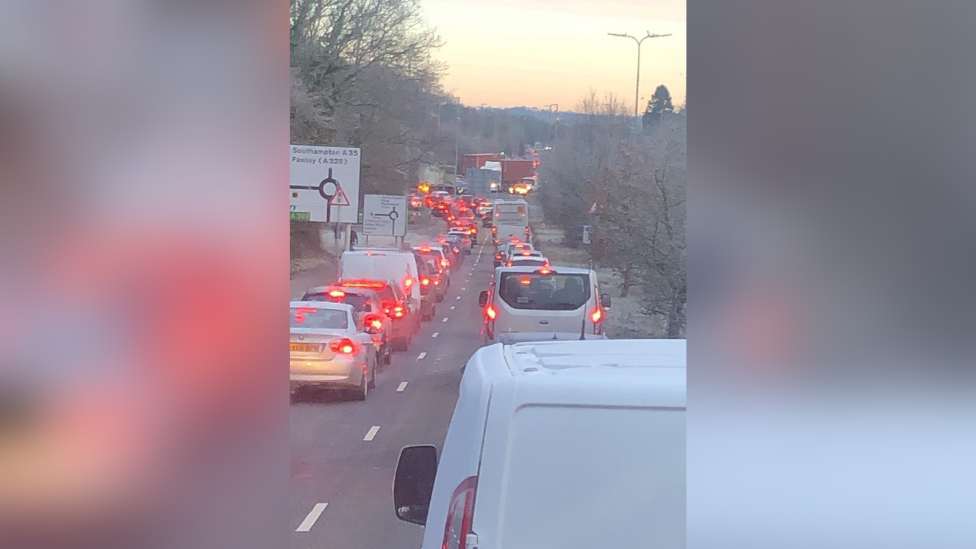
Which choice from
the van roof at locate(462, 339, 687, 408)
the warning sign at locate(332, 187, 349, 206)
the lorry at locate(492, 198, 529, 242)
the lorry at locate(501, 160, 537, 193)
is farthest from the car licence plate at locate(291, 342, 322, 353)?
the lorry at locate(492, 198, 529, 242)

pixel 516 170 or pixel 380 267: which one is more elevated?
pixel 516 170

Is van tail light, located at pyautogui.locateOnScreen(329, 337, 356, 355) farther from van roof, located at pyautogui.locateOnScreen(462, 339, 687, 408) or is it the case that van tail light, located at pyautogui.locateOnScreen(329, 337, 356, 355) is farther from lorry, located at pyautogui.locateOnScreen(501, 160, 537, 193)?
lorry, located at pyautogui.locateOnScreen(501, 160, 537, 193)

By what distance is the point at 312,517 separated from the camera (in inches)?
320

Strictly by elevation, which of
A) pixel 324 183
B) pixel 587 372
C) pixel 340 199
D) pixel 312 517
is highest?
pixel 324 183

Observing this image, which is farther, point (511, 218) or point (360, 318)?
point (511, 218)

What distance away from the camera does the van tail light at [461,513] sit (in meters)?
2.06

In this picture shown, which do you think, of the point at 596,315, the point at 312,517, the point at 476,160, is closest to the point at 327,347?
the point at 596,315

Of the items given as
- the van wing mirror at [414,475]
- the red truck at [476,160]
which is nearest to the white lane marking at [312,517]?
the van wing mirror at [414,475]

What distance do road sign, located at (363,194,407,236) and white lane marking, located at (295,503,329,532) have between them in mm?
23282

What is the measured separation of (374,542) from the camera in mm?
7309

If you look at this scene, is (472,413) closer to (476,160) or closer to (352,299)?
(352,299)

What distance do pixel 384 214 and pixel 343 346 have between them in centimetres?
1835
